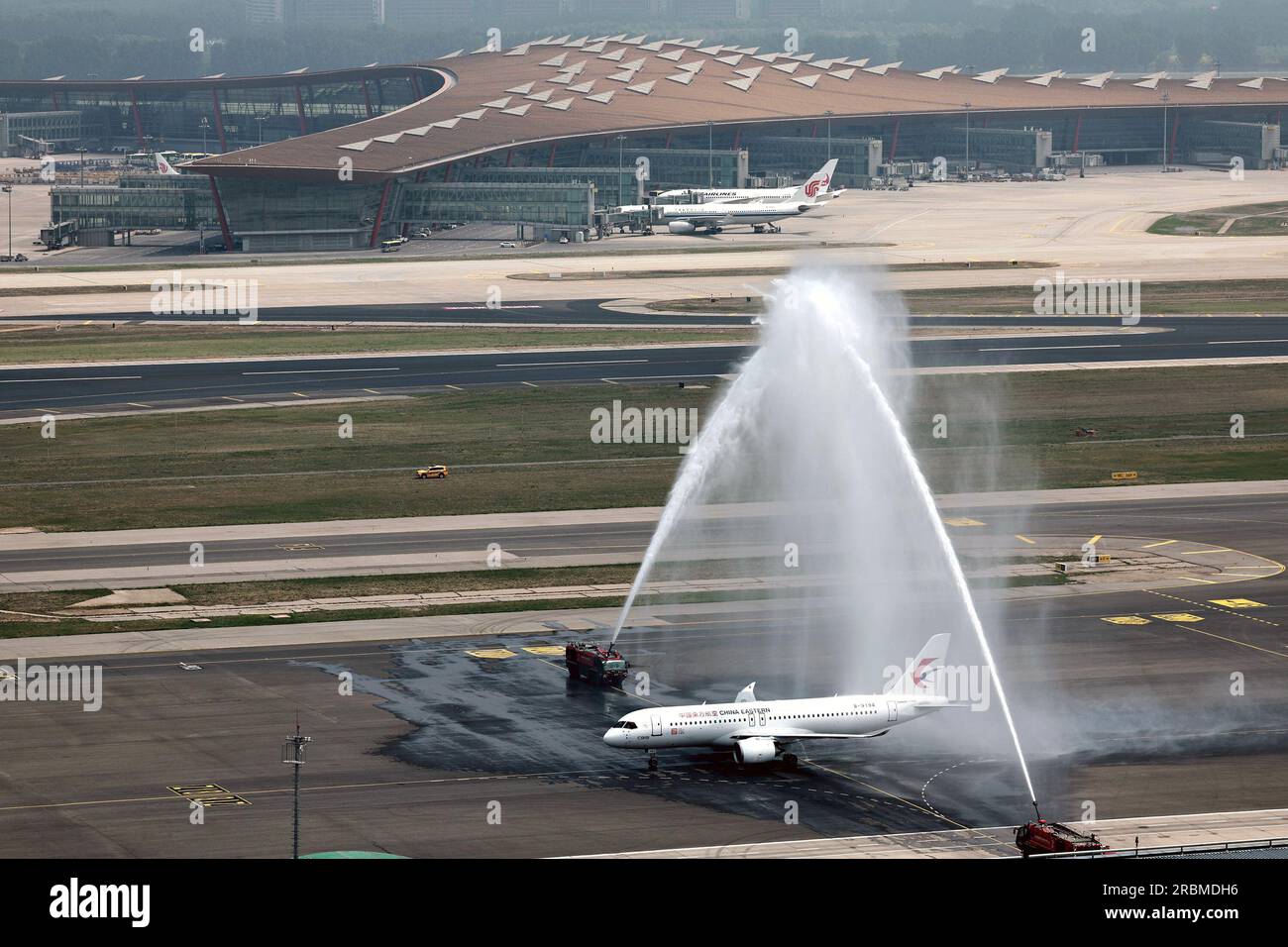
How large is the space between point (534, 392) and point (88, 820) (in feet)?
306

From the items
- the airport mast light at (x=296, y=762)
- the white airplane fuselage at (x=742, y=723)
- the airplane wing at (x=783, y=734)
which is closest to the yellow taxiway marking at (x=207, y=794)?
the airport mast light at (x=296, y=762)

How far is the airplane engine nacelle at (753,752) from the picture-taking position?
6706cm

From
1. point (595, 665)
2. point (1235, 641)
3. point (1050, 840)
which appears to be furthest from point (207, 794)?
point (1235, 641)

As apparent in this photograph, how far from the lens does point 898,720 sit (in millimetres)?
70250

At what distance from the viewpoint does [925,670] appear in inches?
2795

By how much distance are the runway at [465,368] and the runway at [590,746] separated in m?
68.3

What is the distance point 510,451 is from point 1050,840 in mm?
78254

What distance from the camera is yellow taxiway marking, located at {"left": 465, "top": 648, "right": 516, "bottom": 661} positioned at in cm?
8306

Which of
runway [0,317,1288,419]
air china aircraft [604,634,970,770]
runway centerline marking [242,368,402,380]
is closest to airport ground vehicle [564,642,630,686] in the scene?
air china aircraft [604,634,970,770]

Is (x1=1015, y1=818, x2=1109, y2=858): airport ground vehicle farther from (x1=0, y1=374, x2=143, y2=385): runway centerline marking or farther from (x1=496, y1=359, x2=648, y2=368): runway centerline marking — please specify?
(x1=0, y1=374, x2=143, y2=385): runway centerline marking

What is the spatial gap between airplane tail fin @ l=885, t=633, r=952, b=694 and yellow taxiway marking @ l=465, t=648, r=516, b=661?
65.4ft

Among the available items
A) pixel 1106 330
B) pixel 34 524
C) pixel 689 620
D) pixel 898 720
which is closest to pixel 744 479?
pixel 689 620
